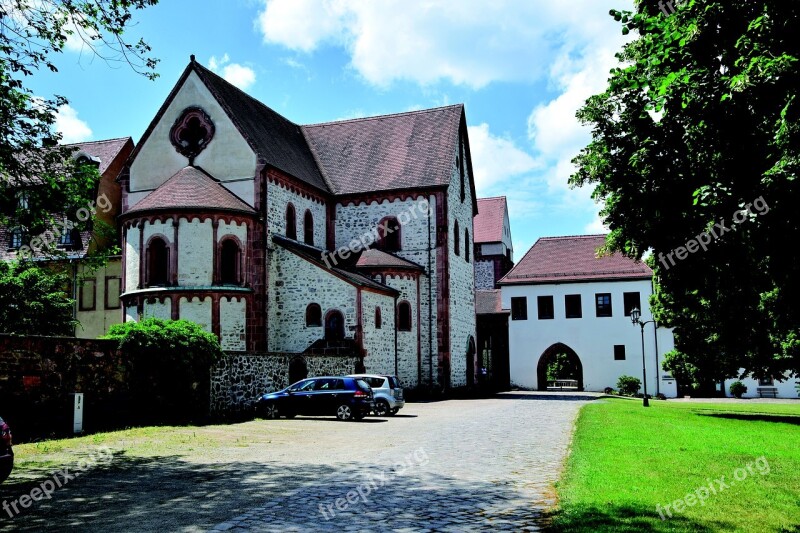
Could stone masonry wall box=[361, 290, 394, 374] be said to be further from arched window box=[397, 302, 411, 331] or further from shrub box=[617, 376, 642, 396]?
shrub box=[617, 376, 642, 396]

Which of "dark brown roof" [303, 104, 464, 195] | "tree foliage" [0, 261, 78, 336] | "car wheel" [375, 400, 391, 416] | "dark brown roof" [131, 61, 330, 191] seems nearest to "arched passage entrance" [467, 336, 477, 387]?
"dark brown roof" [303, 104, 464, 195]

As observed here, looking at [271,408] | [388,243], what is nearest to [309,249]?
[388,243]

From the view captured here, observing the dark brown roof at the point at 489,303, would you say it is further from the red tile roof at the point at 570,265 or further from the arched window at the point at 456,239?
the arched window at the point at 456,239

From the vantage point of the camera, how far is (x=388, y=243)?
133ft

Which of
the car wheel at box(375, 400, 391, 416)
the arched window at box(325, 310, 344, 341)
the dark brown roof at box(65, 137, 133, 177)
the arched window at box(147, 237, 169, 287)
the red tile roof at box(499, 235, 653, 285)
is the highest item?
the dark brown roof at box(65, 137, 133, 177)

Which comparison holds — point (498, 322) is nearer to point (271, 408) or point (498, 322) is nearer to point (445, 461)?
point (271, 408)

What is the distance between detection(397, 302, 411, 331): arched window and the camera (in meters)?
38.4

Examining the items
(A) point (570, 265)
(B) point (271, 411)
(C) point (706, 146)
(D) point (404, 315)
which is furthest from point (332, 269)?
(C) point (706, 146)

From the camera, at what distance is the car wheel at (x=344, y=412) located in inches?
893

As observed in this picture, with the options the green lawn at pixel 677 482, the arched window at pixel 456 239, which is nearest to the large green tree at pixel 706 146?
the green lawn at pixel 677 482

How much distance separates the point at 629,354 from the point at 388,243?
19751 millimetres

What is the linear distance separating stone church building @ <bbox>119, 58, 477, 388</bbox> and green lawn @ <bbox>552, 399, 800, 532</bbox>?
54.4 feet

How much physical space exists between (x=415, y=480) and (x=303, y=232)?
28653 millimetres

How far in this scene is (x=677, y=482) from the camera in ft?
32.1
